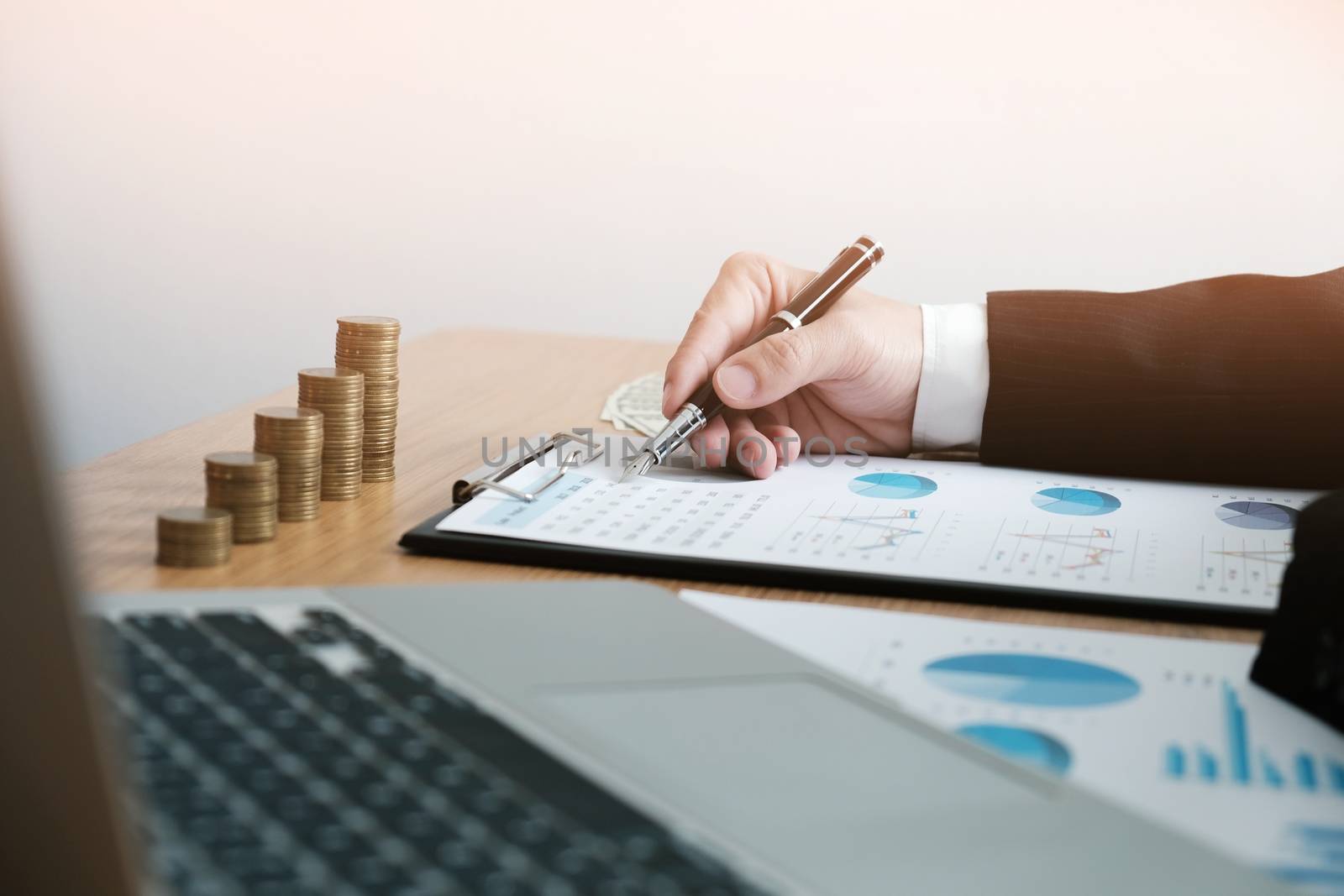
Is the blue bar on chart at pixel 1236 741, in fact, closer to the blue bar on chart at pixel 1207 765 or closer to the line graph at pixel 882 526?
the blue bar on chart at pixel 1207 765

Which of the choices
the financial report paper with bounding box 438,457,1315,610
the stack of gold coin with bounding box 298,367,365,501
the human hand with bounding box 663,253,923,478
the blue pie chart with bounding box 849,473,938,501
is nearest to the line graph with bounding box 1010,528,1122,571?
the financial report paper with bounding box 438,457,1315,610

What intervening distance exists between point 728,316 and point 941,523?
0.33m

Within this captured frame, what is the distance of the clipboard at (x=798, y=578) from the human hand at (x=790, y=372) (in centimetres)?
21

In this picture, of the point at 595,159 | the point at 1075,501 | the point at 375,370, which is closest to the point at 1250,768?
the point at 1075,501

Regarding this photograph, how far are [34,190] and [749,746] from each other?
128 inches

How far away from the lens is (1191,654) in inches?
24.0

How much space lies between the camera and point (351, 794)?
0.43 metres

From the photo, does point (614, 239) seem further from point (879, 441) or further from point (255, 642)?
point (255, 642)

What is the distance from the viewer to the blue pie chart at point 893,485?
0.87 meters

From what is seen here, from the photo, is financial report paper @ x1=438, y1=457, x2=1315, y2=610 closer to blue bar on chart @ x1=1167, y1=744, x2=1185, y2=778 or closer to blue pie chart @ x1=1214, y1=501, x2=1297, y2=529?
blue pie chart @ x1=1214, y1=501, x2=1297, y2=529

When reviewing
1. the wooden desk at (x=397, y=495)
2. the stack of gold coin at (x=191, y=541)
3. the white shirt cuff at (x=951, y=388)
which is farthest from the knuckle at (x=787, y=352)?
the stack of gold coin at (x=191, y=541)

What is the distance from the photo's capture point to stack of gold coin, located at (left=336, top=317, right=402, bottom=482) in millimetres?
Answer: 871

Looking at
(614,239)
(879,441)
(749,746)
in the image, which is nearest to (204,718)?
(749,746)

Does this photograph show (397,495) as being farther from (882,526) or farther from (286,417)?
(882,526)
